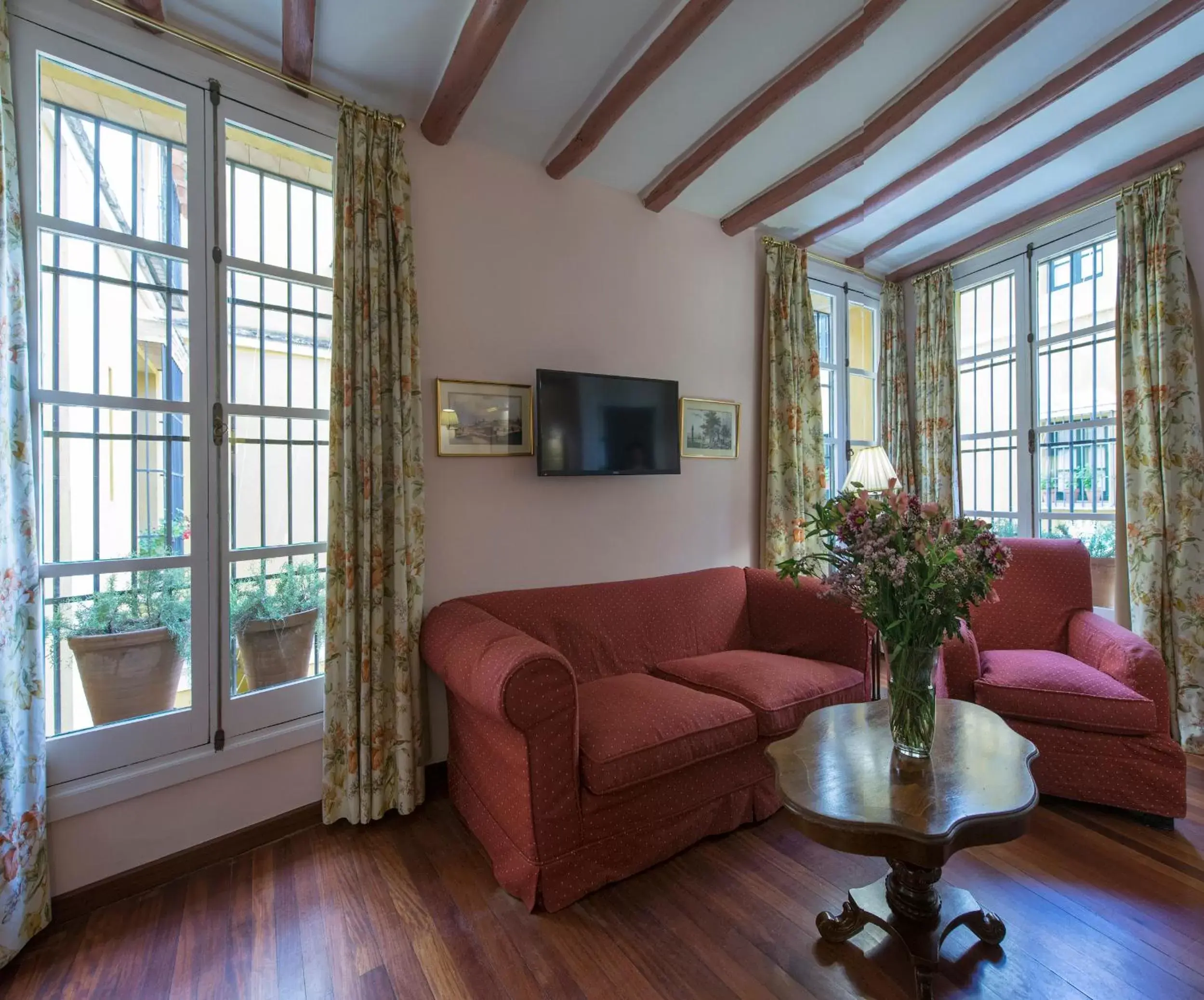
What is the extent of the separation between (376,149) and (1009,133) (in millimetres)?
3070

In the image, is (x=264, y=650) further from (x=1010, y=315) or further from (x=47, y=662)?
(x=1010, y=315)

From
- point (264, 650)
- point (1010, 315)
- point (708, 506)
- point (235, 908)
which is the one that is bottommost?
point (235, 908)

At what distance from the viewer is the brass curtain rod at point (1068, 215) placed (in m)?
2.89

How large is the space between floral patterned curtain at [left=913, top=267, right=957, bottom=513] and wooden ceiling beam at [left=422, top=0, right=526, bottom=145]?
3.48m

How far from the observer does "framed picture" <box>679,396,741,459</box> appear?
129 inches

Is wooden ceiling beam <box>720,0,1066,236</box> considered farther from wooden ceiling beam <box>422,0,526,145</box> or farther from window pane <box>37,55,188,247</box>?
window pane <box>37,55,188,247</box>

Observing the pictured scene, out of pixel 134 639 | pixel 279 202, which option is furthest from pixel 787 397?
pixel 134 639

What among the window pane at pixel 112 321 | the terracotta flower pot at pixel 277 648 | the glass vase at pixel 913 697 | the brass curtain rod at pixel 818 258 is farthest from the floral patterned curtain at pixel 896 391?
the window pane at pixel 112 321

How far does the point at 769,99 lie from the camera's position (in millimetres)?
2340

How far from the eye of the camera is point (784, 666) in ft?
8.07

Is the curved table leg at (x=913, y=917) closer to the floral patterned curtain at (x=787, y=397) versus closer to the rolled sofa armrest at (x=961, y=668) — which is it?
the rolled sofa armrest at (x=961, y=668)

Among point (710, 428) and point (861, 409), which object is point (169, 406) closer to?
point (710, 428)

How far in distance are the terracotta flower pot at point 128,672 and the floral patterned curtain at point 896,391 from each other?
442 centimetres

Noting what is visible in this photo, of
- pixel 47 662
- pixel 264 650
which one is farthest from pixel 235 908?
pixel 47 662
